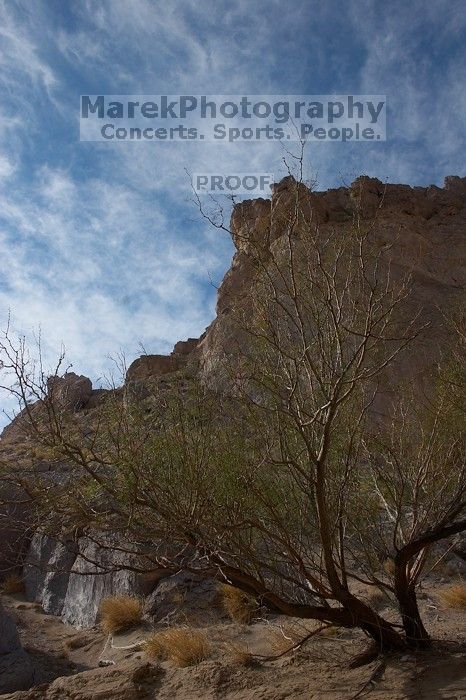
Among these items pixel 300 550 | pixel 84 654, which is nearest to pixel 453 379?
pixel 300 550

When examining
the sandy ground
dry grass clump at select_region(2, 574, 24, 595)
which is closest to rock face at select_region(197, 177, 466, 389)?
dry grass clump at select_region(2, 574, 24, 595)

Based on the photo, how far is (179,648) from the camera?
616cm

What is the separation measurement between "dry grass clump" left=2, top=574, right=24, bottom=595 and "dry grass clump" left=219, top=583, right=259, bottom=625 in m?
7.17

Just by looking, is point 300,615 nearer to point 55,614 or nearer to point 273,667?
point 273,667

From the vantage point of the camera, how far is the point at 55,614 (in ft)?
39.3

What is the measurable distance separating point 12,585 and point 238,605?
25.6 feet

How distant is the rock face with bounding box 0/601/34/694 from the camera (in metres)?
7.36

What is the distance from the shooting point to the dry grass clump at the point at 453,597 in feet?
22.7

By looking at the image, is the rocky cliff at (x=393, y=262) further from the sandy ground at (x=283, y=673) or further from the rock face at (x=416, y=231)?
the sandy ground at (x=283, y=673)

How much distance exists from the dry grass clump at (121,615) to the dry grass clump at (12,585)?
5273 millimetres

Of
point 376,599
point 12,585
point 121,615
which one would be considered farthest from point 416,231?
point 12,585

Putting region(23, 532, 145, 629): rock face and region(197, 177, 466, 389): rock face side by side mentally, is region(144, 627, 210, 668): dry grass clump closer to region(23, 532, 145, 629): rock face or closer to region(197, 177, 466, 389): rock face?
region(23, 532, 145, 629): rock face

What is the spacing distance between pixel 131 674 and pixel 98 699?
1.47 ft

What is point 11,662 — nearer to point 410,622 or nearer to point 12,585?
point 410,622
